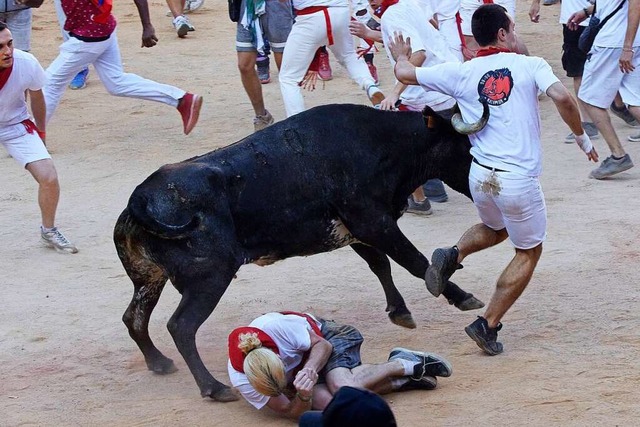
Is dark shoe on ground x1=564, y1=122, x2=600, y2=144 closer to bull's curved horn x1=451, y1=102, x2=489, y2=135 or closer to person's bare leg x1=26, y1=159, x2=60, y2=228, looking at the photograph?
bull's curved horn x1=451, y1=102, x2=489, y2=135

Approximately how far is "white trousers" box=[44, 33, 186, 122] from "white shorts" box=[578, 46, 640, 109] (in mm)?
3838

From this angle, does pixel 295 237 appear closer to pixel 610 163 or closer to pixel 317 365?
pixel 317 365

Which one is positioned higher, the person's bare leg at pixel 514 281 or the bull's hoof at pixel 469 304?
the person's bare leg at pixel 514 281

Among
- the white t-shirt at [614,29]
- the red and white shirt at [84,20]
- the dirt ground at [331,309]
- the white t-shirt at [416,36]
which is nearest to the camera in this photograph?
the dirt ground at [331,309]

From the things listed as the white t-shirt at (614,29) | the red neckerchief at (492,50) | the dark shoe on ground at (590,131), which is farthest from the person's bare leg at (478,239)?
the dark shoe on ground at (590,131)

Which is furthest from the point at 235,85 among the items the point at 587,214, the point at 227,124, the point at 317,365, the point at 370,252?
the point at 317,365

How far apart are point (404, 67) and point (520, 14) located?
35.7ft

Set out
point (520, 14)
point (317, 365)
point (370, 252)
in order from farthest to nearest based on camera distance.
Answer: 1. point (520, 14)
2. point (370, 252)
3. point (317, 365)

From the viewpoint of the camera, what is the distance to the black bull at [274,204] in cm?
620

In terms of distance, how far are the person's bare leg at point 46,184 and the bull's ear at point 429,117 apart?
3.42 m

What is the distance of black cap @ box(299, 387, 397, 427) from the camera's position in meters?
3.16

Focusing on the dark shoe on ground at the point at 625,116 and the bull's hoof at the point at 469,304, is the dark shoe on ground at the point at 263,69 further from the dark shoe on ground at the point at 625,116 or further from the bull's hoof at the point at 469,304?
the bull's hoof at the point at 469,304

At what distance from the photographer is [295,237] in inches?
257

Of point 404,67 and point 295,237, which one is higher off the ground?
point 404,67
